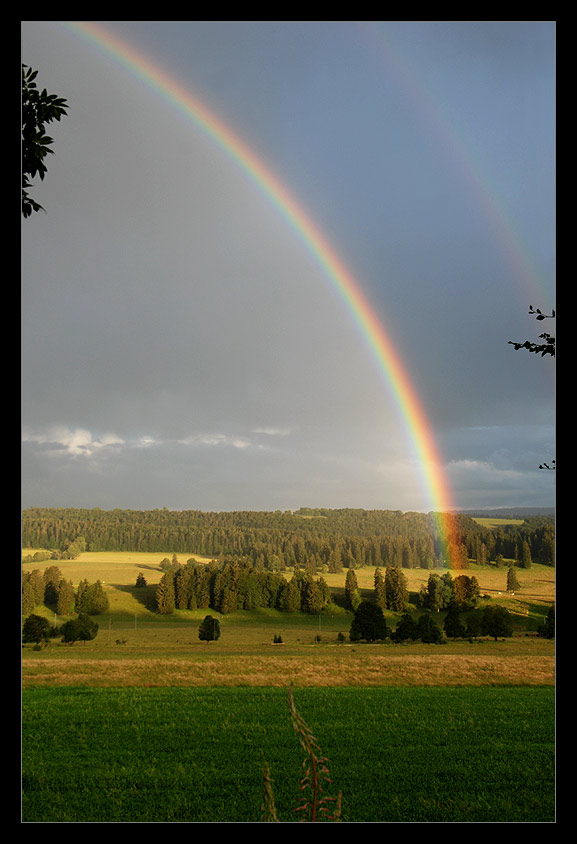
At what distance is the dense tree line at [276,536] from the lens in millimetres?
82062

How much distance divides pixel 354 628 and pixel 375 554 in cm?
2259

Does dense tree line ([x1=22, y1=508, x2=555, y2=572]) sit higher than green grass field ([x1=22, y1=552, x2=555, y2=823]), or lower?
lower

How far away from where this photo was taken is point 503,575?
71812 mm

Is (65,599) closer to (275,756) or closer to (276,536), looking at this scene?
(276,536)

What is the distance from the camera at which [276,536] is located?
3433 inches

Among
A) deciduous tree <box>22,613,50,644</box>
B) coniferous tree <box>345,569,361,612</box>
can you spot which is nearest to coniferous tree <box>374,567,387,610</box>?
coniferous tree <box>345,569,361,612</box>

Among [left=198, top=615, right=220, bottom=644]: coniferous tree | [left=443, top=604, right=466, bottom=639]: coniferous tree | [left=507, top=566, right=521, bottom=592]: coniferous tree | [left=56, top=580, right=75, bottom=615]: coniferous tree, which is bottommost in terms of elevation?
[left=198, top=615, right=220, bottom=644]: coniferous tree

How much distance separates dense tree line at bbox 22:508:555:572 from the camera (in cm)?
8206

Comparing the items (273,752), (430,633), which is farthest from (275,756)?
(430,633)

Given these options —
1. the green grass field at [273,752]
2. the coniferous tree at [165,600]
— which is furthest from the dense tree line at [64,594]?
the green grass field at [273,752]

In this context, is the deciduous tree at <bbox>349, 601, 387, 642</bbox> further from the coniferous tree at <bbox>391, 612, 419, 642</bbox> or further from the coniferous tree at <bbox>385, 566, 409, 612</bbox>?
the coniferous tree at <bbox>385, 566, 409, 612</bbox>
